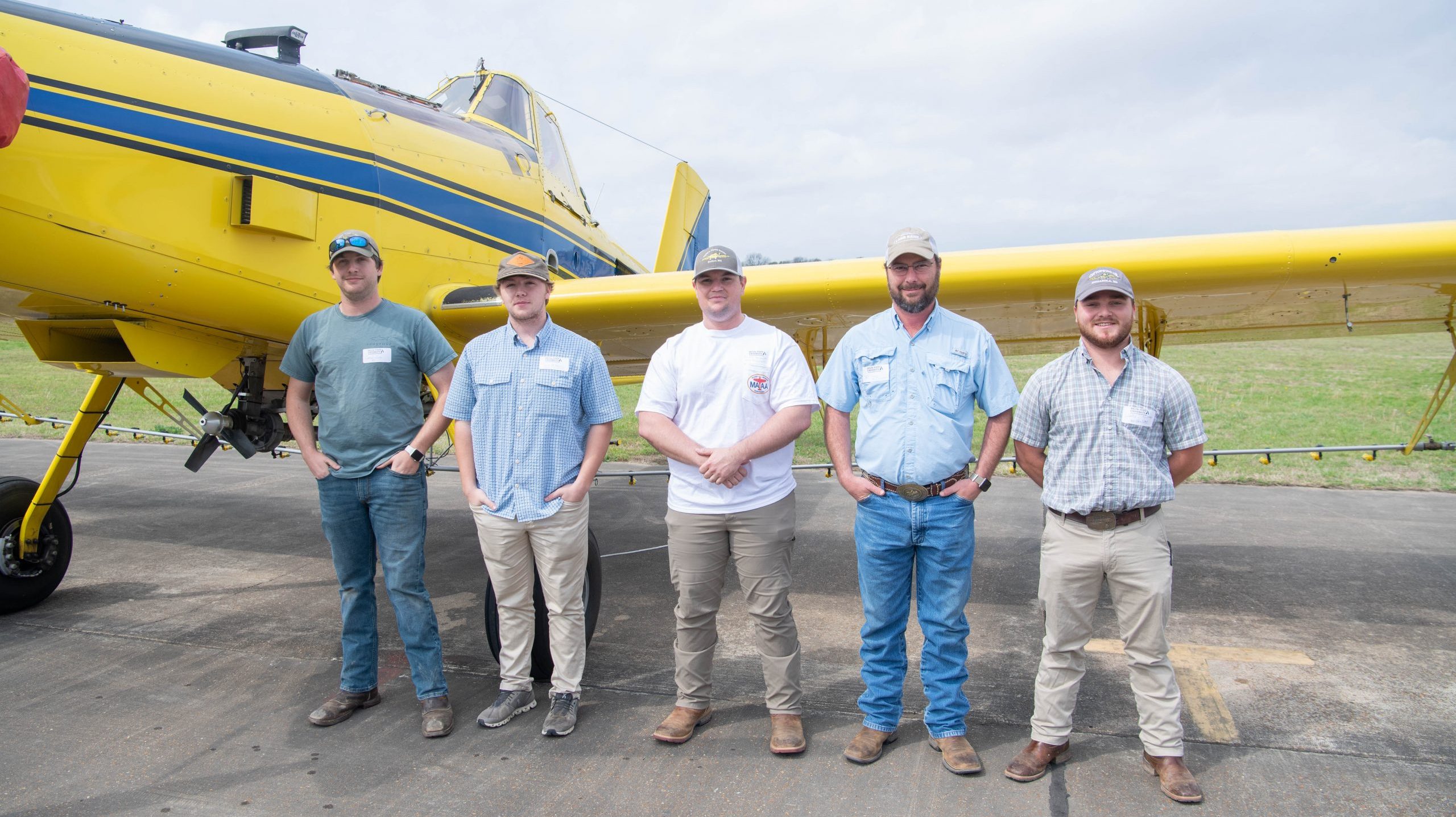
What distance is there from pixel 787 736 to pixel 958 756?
0.56m

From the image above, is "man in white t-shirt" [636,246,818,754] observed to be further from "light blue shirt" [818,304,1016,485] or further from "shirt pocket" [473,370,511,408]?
"shirt pocket" [473,370,511,408]

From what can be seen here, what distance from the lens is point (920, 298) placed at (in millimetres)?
2740

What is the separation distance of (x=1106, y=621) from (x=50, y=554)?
5.63 m

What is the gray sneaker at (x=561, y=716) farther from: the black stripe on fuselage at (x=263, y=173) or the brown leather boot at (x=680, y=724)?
the black stripe on fuselage at (x=263, y=173)

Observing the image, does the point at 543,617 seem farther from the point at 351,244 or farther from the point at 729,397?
the point at 351,244

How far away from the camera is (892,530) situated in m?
2.72

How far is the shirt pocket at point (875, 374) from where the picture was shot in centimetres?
277

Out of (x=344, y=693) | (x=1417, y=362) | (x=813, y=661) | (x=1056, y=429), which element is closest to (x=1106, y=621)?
(x=813, y=661)

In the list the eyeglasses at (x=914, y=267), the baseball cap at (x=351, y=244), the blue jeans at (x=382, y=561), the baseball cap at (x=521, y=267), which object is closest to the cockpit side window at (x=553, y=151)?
the baseball cap at (x=351, y=244)

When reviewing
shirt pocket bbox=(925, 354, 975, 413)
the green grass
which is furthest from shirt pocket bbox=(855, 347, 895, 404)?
the green grass

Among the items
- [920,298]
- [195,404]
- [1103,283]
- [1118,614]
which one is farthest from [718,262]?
[195,404]

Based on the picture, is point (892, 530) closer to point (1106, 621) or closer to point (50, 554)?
point (1106, 621)

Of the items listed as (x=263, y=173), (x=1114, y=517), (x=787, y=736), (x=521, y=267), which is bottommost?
(x=787, y=736)

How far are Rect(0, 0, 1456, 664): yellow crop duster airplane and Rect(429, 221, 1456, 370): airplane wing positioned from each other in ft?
0.05
